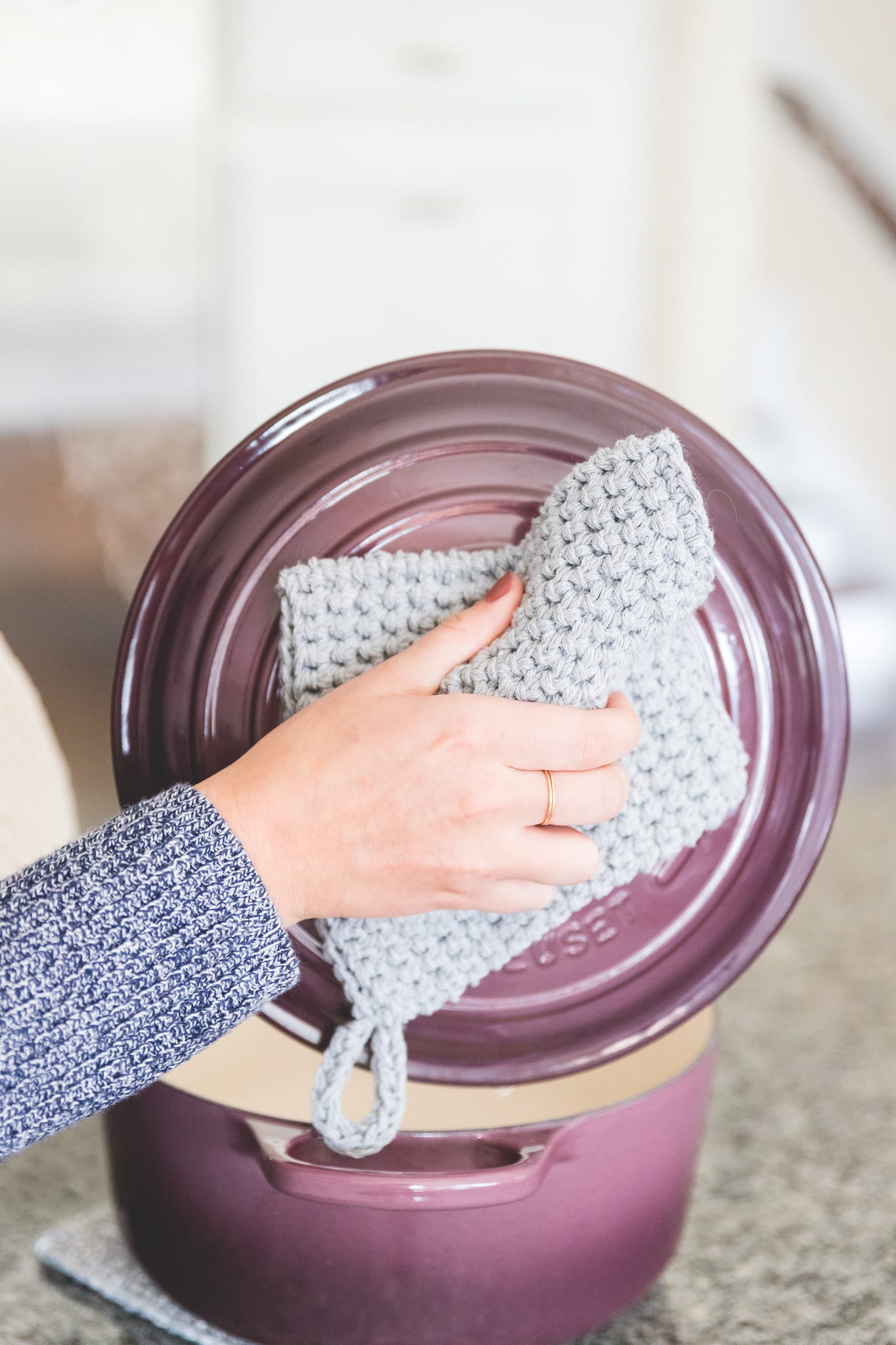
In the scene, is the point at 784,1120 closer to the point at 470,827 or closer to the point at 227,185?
the point at 470,827

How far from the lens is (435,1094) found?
569 mm

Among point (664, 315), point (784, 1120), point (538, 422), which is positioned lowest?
point (784, 1120)

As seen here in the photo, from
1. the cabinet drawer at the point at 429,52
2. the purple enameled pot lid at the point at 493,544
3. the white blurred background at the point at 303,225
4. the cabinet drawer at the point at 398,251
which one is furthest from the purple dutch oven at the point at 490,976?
the cabinet drawer at the point at 429,52

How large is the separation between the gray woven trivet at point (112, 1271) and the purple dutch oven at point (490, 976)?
2 cm

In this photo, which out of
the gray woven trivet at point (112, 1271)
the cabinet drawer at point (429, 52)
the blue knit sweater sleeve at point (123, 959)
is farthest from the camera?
the cabinet drawer at point (429, 52)

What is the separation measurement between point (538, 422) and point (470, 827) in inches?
6.7

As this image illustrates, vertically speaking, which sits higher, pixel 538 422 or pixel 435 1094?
pixel 538 422

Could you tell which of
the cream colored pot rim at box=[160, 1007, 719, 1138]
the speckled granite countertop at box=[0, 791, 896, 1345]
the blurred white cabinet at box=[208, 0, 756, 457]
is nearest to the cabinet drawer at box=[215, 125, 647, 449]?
the blurred white cabinet at box=[208, 0, 756, 457]

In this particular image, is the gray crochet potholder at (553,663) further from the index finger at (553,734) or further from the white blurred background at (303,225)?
the white blurred background at (303,225)

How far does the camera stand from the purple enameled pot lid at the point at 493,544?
0.46 meters

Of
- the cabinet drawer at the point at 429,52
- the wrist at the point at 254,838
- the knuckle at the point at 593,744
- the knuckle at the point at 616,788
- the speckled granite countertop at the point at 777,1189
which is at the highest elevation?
the cabinet drawer at the point at 429,52

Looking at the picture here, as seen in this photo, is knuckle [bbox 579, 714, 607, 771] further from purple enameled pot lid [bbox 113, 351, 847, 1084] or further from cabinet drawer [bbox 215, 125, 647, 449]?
cabinet drawer [bbox 215, 125, 647, 449]

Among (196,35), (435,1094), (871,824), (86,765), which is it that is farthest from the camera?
(196,35)

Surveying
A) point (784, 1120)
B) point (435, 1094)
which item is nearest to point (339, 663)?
point (435, 1094)
